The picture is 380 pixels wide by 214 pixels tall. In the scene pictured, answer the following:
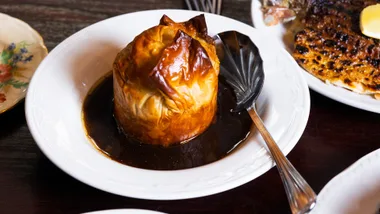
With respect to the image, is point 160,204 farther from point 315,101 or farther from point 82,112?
point 315,101

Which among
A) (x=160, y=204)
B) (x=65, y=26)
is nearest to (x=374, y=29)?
(x=160, y=204)

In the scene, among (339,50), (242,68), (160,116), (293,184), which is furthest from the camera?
(339,50)

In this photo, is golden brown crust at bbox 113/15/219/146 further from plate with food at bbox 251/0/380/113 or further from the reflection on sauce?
plate with food at bbox 251/0/380/113

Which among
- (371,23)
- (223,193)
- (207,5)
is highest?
(371,23)

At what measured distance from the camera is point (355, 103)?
1454mm

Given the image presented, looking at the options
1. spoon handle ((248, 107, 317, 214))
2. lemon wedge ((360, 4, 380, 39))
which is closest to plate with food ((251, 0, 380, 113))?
lemon wedge ((360, 4, 380, 39))

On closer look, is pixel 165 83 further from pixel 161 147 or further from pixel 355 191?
pixel 355 191

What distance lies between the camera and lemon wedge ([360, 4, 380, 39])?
164cm

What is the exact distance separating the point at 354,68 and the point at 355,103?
186 millimetres

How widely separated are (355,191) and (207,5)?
1048 mm

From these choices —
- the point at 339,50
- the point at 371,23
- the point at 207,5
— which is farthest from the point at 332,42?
the point at 207,5

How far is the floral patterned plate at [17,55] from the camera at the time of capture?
156cm

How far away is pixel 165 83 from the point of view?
3.84 feet

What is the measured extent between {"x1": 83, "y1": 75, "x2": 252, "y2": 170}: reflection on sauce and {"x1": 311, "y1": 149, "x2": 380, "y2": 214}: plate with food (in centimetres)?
28
